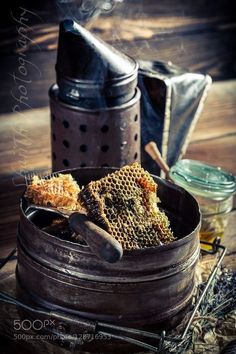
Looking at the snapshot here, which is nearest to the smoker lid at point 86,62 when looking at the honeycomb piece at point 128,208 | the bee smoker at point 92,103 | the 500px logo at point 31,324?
the bee smoker at point 92,103

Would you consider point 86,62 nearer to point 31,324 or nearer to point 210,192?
point 210,192

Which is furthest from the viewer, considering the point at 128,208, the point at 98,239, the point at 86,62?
the point at 86,62

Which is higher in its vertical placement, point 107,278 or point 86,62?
point 86,62

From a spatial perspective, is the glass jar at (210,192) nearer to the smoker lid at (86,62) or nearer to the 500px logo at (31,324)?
the smoker lid at (86,62)

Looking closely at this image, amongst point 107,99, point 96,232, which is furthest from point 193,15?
point 96,232

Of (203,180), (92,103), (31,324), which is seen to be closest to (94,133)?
(92,103)

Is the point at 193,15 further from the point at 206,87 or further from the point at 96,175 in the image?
the point at 96,175

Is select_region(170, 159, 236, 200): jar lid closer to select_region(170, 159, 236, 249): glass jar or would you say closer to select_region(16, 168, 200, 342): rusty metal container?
select_region(170, 159, 236, 249): glass jar
